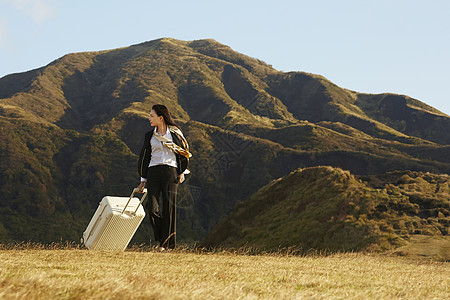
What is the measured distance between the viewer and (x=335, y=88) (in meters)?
176

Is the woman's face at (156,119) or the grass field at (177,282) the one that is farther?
the woman's face at (156,119)

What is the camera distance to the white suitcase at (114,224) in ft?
26.5

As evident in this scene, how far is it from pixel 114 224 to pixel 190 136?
9169 cm

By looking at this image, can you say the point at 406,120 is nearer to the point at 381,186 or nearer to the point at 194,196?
the point at 194,196

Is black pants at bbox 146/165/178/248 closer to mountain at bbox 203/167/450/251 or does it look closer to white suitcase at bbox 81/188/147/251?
white suitcase at bbox 81/188/147/251

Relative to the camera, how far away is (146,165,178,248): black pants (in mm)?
8086

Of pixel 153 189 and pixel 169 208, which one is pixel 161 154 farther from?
pixel 169 208

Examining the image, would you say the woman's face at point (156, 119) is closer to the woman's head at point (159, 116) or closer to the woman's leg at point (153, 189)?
the woman's head at point (159, 116)

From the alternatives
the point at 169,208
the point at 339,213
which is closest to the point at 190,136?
the point at 339,213

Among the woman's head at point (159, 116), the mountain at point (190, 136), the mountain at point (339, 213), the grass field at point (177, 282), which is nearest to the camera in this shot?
the grass field at point (177, 282)

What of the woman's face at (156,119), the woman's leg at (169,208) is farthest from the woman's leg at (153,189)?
the woman's face at (156,119)

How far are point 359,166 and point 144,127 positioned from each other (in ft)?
171

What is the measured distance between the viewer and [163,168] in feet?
26.5

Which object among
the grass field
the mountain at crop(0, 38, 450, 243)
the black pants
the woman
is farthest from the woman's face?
the mountain at crop(0, 38, 450, 243)
